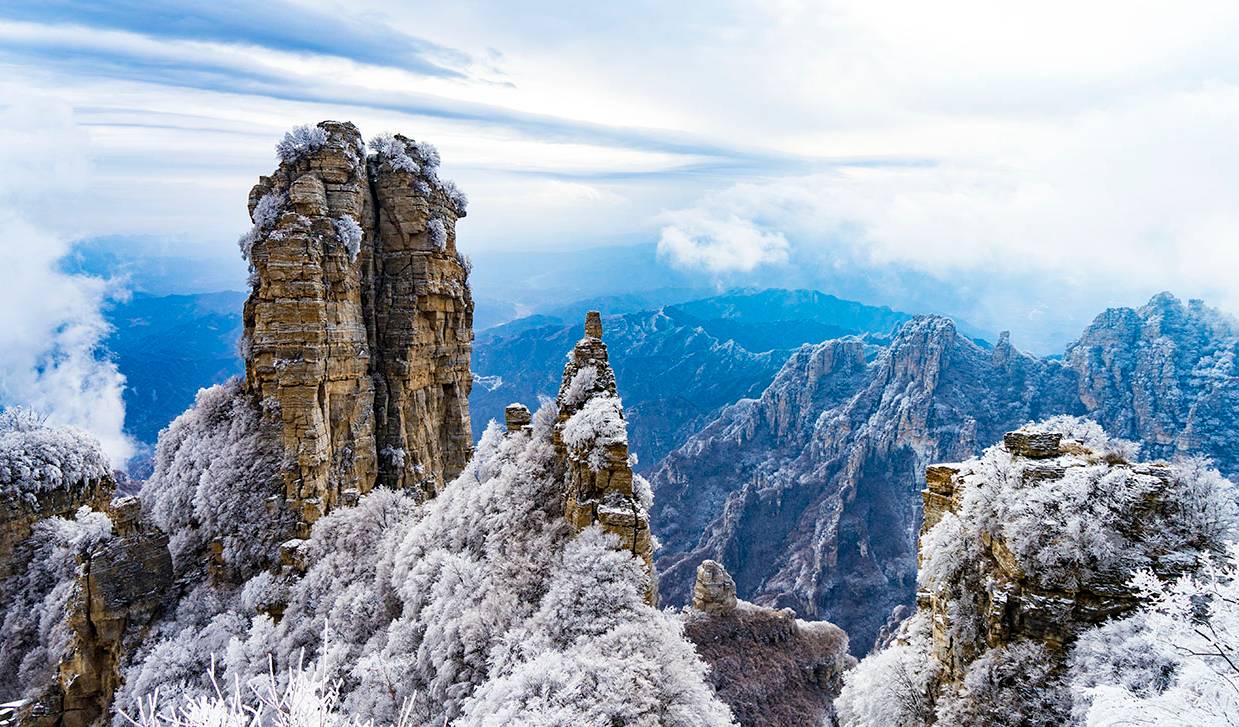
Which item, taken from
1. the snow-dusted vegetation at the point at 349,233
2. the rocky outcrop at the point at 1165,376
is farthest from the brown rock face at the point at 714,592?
the rocky outcrop at the point at 1165,376

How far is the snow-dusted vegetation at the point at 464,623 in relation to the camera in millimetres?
8500

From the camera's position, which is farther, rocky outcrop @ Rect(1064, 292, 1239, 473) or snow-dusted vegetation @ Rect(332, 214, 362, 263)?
rocky outcrop @ Rect(1064, 292, 1239, 473)

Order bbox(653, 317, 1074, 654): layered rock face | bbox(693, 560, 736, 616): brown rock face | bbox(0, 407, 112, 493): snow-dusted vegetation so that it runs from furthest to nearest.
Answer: bbox(653, 317, 1074, 654): layered rock face
bbox(693, 560, 736, 616): brown rock face
bbox(0, 407, 112, 493): snow-dusted vegetation

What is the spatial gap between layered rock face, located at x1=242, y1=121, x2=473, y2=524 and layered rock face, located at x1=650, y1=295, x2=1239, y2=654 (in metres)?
68.1

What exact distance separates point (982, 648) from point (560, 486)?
804 cm

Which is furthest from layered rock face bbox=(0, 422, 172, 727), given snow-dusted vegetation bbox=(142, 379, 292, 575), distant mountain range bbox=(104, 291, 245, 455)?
distant mountain range bbox=(104, 291, 245, 455)

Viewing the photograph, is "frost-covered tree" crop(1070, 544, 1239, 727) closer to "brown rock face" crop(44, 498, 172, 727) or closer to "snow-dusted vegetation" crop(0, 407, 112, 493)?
"brown rock face" crop(44, 498, 172, 727)

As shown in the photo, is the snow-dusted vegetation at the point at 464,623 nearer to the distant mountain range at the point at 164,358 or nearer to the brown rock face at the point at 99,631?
the brown rock face at the point at 99,631

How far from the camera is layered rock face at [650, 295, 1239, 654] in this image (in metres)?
89.9

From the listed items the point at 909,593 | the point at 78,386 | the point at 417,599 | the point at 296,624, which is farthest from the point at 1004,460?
the point at 78,386

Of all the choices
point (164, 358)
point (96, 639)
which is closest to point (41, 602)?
point (96, 639)

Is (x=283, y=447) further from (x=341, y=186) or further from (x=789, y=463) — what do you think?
(x=789, y=463)

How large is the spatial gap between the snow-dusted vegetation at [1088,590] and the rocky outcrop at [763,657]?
21779 millimetres

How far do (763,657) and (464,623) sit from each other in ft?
97.6
